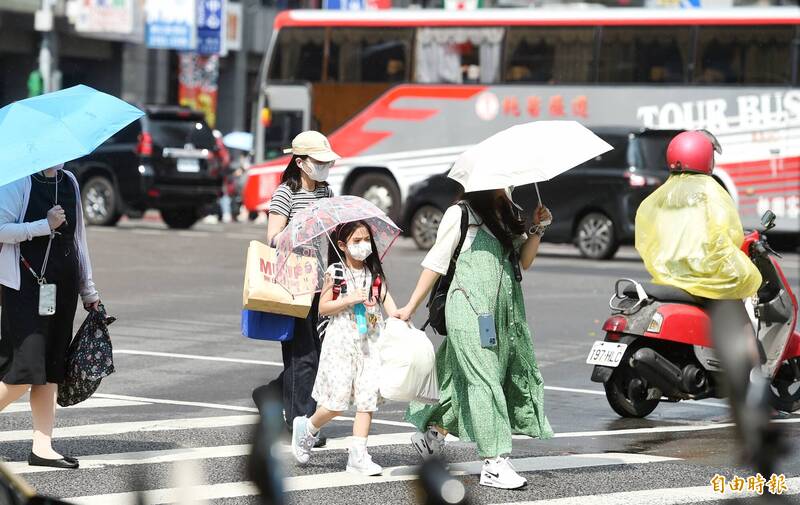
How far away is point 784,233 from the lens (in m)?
26.7

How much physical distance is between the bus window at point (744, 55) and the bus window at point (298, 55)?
286 inches

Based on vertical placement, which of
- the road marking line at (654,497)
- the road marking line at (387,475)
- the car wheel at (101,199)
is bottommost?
the car wheel at (101,199)

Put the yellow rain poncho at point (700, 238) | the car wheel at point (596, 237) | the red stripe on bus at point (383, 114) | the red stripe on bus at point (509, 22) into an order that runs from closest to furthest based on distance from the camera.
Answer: the yellow rain poncho at point (700, 238) < the car wheel at point (596, 237) < the red stripe on bus at point (509, 22) < the red stripe on bus at point (383, 114)

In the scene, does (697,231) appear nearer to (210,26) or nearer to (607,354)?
(607,354)

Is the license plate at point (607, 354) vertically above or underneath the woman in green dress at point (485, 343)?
underneath

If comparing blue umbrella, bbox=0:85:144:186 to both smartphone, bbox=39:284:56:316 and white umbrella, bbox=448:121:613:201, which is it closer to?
smartphone, bbox=39:284:56:316

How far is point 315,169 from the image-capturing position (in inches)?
306

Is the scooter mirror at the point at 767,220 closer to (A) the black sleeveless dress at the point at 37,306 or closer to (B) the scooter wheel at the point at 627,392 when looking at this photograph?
(B) the scooter wheel at the point at 627,392

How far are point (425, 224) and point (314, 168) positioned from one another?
16866 millimetres

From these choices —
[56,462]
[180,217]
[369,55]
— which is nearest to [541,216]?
[56,462]

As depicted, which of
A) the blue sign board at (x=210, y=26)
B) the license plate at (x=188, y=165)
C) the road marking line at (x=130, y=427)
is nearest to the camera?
the road marking line at (x=130, y=427)

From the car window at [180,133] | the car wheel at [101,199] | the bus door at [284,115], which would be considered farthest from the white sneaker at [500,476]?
the bus door at [284,115]

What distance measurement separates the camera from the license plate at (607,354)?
335 inches

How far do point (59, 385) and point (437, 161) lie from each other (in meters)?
20.3
